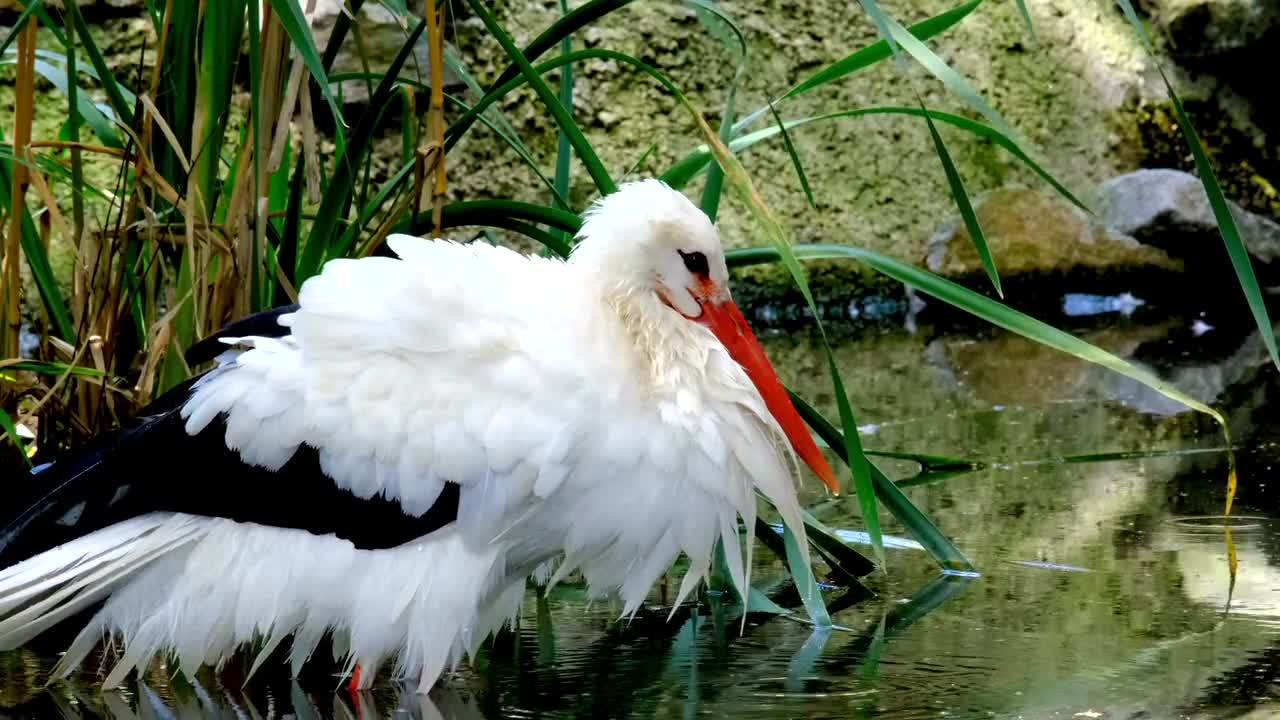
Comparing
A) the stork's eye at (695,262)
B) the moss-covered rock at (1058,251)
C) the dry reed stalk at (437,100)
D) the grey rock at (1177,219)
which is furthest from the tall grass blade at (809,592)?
the grey rock at (1177,219)

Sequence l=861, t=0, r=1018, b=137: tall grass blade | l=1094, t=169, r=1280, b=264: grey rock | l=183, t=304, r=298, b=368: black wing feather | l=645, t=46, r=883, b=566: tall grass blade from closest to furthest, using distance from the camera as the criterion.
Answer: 1. l=861, t=0, r=1018, b=137: tall grass blade
2. l=645, t=46, r=883, b=566: tall grass blade
3. l=183, t=304, r=298, b=368: black wing feather
4. l=1094, t=169, r=1280, b=264: grey rock

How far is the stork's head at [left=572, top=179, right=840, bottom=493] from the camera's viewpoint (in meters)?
3.05

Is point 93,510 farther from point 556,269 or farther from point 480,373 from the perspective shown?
point 556,269

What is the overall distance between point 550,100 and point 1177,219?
593 cm

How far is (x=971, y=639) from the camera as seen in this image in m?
2.88

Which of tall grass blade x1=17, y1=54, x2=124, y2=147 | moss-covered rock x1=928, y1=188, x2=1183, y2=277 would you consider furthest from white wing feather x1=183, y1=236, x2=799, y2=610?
moss-covered rock x1=928, y1=188, x2=1183, y2=277

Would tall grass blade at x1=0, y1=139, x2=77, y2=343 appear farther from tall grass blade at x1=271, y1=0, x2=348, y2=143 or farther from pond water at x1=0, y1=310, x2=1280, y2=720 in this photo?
tall grass blade at x1=271, y1=0, x2=348, y2=143

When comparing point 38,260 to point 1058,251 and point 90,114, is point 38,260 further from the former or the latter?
point 1058,251

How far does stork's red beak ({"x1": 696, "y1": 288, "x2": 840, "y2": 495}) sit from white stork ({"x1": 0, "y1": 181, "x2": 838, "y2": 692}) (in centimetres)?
15

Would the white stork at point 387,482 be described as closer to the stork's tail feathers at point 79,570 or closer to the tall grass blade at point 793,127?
the stork's tail feathers at point 79,570

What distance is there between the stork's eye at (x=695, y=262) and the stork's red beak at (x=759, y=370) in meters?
0.05

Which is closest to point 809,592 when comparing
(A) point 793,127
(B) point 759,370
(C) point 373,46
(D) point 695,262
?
(B) point 759,370

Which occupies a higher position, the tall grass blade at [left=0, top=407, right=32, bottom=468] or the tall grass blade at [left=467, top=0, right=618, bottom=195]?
the tall grass blade at [left=467, top=0, right=618, bottom=195]

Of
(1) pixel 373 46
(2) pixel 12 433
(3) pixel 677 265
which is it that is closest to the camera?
(3) pixel 677 265
